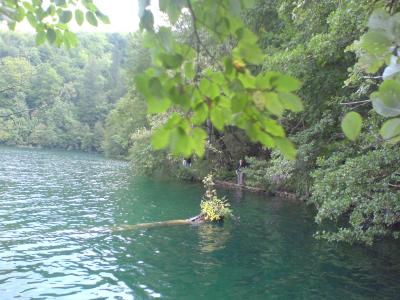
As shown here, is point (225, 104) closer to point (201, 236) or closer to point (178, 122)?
point (178, 122)

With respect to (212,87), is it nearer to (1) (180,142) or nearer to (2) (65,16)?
(1) (180,142)

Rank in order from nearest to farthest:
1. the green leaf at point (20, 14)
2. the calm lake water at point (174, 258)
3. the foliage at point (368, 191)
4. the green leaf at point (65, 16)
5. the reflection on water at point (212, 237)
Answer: the green leaf at point (65, 16), the green leaf at point (20, 14), the calm lake water at point (174, 258), the foliage at point (368, 191), the reflection on water at point (212, 237)

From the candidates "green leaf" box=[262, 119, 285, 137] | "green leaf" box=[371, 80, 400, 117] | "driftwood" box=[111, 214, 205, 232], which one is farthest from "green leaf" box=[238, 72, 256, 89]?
"driftwood" box=[111, 214, 205, 232]

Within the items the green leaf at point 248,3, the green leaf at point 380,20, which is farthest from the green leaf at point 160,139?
the green leaf at point 380,20

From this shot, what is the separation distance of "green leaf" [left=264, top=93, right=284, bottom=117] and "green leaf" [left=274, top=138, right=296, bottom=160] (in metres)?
0.08

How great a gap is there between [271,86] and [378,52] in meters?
0.48

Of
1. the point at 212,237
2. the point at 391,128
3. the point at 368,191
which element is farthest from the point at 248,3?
the point at 212,237

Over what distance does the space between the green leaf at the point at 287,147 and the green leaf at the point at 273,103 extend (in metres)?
0.08

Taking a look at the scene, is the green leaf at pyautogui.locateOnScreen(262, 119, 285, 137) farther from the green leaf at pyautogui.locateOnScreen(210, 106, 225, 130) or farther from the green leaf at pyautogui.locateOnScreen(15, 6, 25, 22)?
the green leaf at pyautogui.locateOnScreen(15, 6, 25, 22)

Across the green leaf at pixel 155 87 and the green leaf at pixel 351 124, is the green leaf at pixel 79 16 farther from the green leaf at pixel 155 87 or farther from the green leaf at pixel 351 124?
the green leaf at pixel 351 124

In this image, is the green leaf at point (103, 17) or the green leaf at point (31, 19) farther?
the green leaf at point (31, 19)

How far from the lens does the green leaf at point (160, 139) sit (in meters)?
1.18

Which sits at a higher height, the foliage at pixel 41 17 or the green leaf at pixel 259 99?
the foliage at pixel 41 17

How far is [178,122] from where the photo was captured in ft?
4.02
